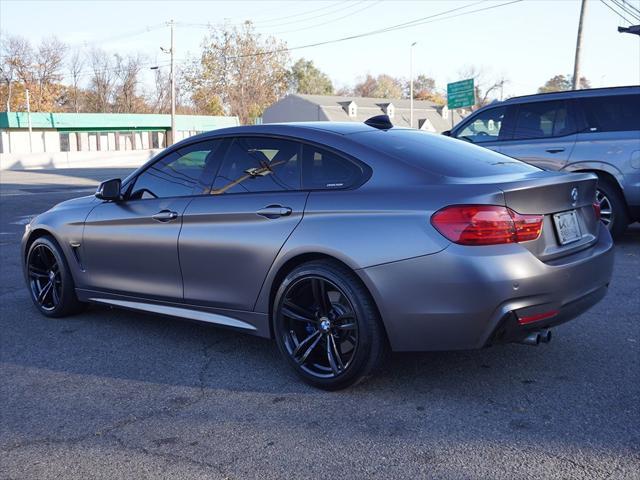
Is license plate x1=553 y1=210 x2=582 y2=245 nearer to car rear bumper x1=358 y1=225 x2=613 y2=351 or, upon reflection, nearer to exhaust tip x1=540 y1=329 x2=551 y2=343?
car rear bumper x1=358 y1=225 x2=613 y2=351

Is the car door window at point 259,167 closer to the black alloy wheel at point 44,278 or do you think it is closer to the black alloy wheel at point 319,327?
the black alloy wheel at point 319,327

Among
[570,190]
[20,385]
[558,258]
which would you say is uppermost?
[570,190]

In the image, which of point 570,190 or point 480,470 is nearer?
point 480,470

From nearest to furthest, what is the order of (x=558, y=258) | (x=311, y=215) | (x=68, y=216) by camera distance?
(x=558, y=258) < (x=311, y=215) < (x=68, y=216)

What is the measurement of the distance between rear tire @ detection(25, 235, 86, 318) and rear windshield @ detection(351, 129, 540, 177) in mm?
2882

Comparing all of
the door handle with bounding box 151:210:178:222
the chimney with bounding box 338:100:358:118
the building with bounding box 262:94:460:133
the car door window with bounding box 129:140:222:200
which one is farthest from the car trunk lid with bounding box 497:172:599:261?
the chimney with bounding box 338:100:358:118

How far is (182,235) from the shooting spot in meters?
4.72

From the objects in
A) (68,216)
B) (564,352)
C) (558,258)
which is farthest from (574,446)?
(68,216)

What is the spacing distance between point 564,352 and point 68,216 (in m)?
4.02

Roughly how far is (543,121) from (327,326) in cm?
618

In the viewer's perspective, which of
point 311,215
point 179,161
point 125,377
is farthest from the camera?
point 179,161

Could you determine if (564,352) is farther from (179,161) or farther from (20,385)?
(20,385)

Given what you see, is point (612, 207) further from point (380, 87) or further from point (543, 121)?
point (380, 87)

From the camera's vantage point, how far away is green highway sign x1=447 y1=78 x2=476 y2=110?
55.6 metres
